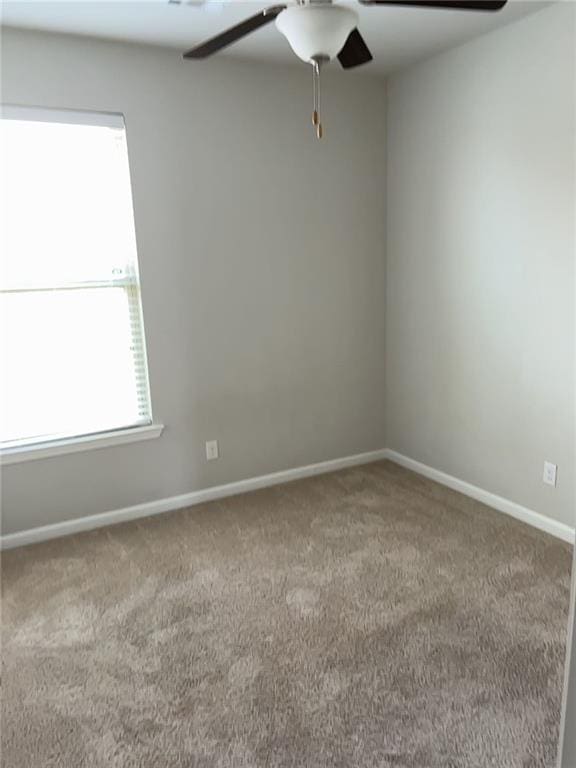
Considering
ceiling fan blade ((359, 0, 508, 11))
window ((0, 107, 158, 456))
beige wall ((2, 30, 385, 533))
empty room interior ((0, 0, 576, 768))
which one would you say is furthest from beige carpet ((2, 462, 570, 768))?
ceiling fan blade ((359, 0, 508, 11))

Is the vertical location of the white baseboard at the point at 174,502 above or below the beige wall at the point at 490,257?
below

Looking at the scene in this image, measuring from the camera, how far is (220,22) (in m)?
2.70

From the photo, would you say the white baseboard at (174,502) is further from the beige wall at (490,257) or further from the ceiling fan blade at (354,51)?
the ceiling fan blade at (354,51)

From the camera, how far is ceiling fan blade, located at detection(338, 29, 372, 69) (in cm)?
190

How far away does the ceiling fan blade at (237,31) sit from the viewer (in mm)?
1664

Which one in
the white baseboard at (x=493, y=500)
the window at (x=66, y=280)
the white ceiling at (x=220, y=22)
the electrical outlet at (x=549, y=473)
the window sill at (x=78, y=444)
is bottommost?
the white baseboard at (x=493, y=500)

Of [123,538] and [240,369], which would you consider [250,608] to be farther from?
[240,369]

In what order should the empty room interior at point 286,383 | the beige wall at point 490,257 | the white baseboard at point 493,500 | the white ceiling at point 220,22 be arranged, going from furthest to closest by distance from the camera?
the white baseboard at point 493,500 → the beige wall at point 490,257 → the white ceiling at point 220,22 → the empty room interior at point 286,383

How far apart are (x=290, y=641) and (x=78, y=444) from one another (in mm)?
1572

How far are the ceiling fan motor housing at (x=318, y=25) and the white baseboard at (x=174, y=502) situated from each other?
252 centimetres

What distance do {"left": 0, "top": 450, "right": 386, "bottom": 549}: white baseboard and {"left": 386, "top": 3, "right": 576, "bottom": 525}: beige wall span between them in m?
0.50

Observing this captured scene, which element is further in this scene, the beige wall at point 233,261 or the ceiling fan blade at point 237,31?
the beige wall at point 233,261

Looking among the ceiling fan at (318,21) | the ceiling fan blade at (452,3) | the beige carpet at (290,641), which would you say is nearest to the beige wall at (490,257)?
the beige carpet at (290,641)

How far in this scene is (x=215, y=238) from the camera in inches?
131
